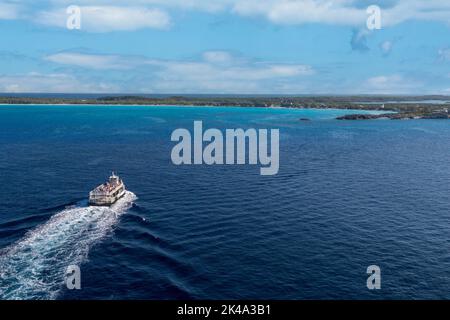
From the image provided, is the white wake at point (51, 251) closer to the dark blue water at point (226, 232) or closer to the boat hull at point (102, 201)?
the dark blue water at point (226, 232)

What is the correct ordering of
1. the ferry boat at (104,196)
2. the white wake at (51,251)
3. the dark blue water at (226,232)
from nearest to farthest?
the white wake at (51,251)
the dark blue water at (226,232)
the ferry boat at (104,196)

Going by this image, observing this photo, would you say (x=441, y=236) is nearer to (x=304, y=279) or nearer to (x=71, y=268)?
(x=304, y=279)

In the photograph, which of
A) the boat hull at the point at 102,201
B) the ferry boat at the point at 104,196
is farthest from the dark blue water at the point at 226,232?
the ferry boat at the point at 104,196

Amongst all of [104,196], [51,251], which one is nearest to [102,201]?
[104,196]

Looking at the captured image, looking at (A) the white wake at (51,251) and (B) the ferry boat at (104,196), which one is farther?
(B) the ferry boat at (104,196)

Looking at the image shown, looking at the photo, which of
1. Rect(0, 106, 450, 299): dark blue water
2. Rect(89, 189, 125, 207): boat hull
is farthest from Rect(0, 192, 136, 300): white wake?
Rect(89, 189, 125, 207): boat hull

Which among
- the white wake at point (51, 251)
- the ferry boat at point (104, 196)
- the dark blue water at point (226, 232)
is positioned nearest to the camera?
the white wake at point (51, 251)

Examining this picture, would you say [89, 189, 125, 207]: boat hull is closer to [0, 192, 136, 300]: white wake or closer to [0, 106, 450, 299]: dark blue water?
[0, 192, 136, 300]: white wake
